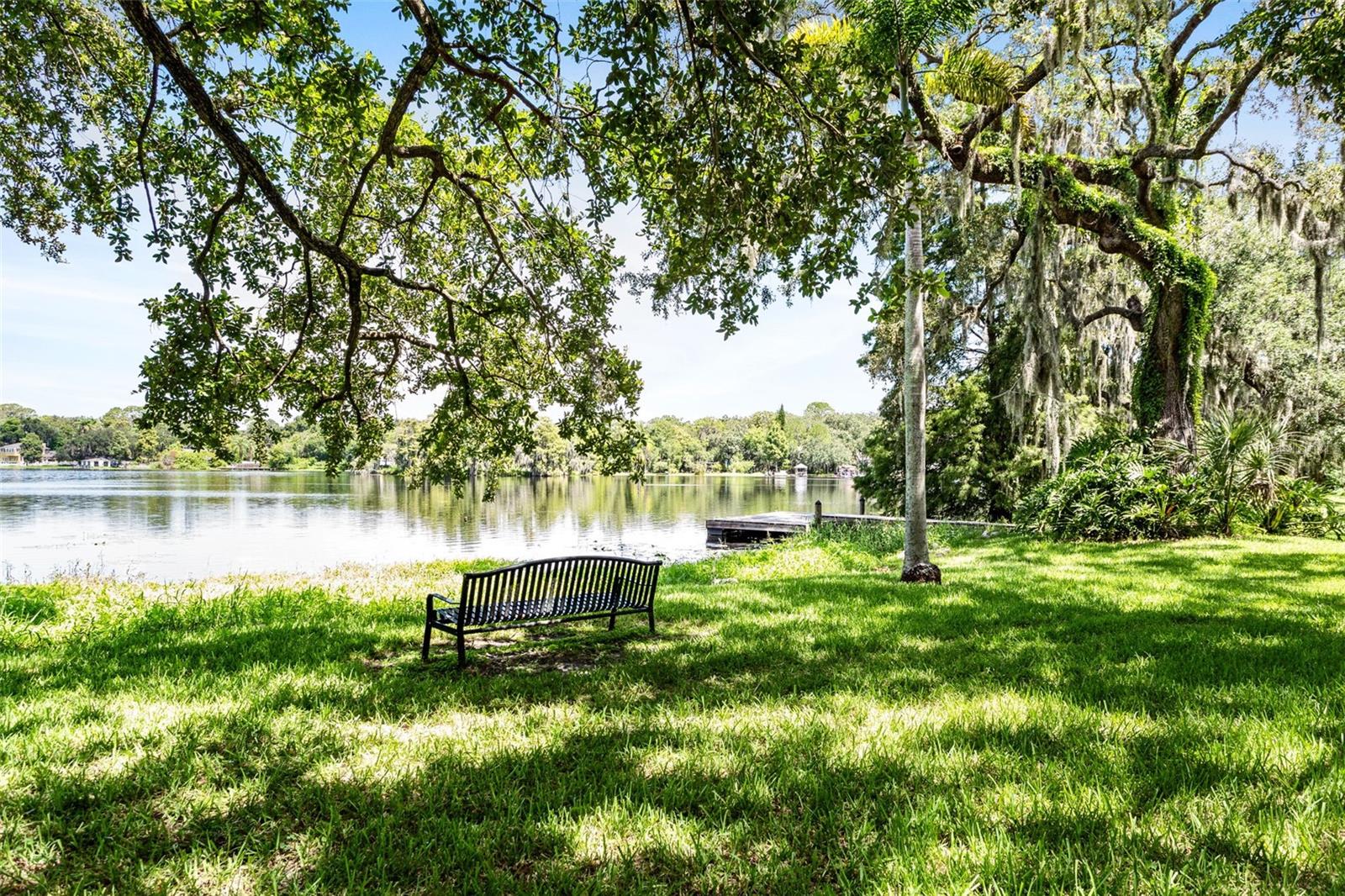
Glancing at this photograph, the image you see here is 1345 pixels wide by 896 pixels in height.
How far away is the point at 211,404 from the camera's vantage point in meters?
6.42

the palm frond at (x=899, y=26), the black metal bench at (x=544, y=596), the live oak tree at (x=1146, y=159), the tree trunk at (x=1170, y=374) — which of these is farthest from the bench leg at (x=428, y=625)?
the tree trunk at (x=1170, y=374)

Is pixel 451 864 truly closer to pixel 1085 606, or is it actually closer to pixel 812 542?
pixel 1085 606

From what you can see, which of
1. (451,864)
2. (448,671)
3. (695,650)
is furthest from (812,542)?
(451,864)

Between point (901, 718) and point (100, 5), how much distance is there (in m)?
11.4

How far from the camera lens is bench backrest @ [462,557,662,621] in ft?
17.0

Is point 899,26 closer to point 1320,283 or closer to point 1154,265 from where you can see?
point 1154,265

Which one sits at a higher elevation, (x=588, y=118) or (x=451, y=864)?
(x=588, y=118)

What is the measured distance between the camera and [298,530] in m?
25.4

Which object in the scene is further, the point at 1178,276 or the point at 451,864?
the point at 1178,276

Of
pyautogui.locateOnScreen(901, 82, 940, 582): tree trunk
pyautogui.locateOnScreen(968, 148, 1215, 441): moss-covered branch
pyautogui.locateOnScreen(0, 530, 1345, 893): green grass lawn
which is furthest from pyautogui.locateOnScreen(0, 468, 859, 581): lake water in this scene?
pyautogui.locateOnScreen(968, 148, 1215, 441): moss-covered branch

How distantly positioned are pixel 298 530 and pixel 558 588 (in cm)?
2413

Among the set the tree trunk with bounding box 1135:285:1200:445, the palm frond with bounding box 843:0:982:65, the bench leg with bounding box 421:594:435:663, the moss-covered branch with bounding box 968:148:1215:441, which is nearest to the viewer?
the bench leg with bounding box 421:594:435:663

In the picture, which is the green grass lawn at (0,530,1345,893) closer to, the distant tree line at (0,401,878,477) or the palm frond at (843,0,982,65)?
the palm frond at (843,0,982,65)

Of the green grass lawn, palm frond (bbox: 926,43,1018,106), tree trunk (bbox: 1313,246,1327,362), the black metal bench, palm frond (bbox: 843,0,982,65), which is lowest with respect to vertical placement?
the green grass lawn
